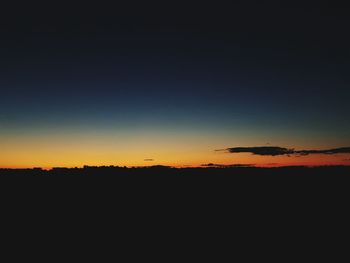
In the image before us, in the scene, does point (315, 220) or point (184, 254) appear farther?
point (315, 220)

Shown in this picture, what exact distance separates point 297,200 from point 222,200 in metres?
8.84

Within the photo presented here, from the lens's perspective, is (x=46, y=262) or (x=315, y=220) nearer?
(x=46, y=262)

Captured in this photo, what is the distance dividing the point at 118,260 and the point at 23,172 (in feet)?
115

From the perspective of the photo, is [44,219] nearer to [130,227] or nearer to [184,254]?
[130,227]

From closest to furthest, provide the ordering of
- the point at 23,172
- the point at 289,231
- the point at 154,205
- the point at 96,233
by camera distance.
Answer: the point at 96,233, the point at 289,231, the point at 154,205, the point at 23,172

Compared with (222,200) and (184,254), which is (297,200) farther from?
(184,254)

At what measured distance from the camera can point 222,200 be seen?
158ft

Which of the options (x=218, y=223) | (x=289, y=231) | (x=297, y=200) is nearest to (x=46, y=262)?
(x=218, y=223)

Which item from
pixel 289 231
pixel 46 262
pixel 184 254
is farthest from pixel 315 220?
pixel 46 262

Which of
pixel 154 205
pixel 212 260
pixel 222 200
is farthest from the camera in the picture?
pixel 222 200

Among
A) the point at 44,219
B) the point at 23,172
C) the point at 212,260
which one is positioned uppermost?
the point at 23,172

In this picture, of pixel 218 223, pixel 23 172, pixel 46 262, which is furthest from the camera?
pixel 23 172

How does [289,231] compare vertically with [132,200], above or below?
below

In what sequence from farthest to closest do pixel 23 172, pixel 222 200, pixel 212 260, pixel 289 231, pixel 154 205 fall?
pixel 23 172, pixel 222 200, pixel 154 205, pixel 289 231, pixel 212 260
